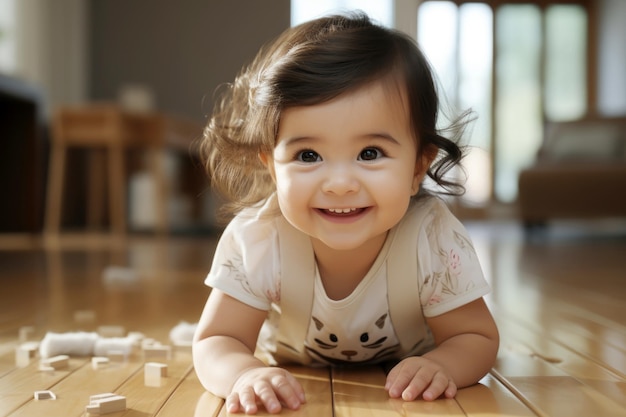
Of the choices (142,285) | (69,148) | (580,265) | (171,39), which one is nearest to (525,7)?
(171,39)

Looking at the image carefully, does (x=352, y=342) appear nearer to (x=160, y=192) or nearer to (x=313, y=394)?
(x=313, y=394)

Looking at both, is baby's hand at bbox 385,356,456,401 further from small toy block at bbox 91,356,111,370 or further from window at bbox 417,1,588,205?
window at bbox 417,1,588,205

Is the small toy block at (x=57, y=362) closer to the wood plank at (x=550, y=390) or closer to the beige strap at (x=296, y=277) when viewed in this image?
the beige strap at (x=296, y=277)

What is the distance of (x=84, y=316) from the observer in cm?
174

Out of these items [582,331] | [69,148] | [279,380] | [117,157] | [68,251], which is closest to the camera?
[279,380]

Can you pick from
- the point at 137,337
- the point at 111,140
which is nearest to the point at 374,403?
the point at 137,337

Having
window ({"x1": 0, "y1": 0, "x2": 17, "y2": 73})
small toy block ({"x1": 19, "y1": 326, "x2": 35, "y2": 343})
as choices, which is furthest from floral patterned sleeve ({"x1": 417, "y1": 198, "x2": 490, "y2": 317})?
window ({"x1": 0, "y1": 0, "x2": 17, "y2": 73})

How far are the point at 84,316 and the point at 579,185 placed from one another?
4515mm

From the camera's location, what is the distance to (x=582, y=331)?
156cm

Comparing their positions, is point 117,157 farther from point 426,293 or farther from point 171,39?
point 426,293

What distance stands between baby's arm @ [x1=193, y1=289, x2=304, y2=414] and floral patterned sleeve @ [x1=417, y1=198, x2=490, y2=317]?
227 millimetres

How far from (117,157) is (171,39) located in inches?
110

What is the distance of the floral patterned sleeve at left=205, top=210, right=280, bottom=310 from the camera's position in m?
1.12

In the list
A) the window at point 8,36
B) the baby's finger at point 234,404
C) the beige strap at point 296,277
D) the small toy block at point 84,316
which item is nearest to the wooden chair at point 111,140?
the window at point 8,36
